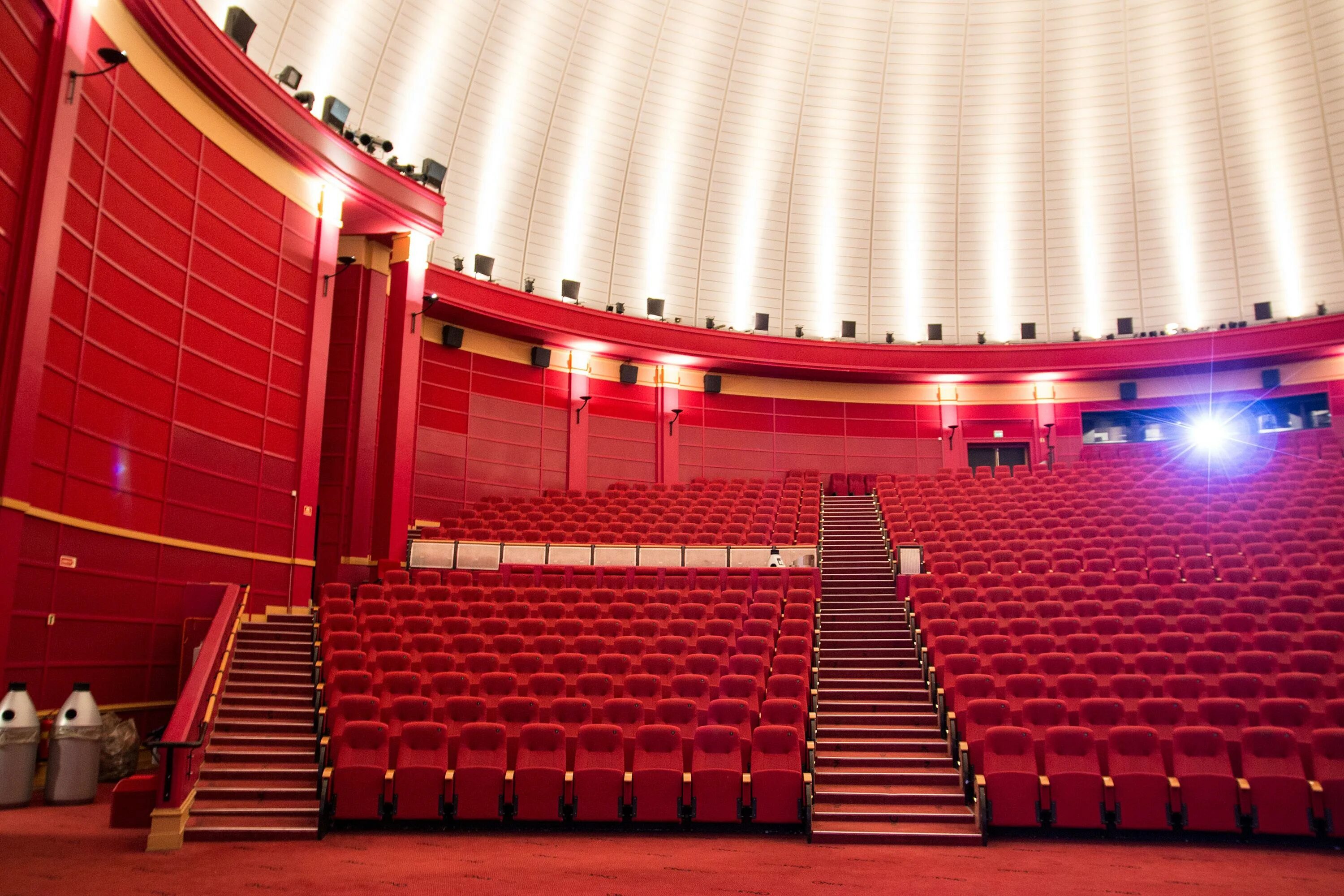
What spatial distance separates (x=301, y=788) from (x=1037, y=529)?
9.98 meters

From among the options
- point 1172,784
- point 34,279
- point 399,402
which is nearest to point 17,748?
point 34,279

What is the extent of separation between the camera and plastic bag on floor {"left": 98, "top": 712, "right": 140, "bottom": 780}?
8.15 meters

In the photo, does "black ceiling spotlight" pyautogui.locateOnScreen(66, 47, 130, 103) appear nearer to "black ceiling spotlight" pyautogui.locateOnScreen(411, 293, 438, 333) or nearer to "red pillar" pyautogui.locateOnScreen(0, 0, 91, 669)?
"red pillar" pyautogui.locateOnScreen(0, 0, 91, 669)

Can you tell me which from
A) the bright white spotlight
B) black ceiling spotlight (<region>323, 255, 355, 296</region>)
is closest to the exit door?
the bright white spotlight

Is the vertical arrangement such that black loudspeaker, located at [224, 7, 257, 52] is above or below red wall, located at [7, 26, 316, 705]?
above

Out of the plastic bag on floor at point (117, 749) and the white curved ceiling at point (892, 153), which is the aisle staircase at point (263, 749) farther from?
the white curved ceiling at point (892, 153)

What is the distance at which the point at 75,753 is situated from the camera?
7398mm

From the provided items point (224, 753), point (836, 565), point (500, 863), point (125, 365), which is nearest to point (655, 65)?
point (836, 565)

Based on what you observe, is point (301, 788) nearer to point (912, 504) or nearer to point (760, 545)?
point (760, 545)

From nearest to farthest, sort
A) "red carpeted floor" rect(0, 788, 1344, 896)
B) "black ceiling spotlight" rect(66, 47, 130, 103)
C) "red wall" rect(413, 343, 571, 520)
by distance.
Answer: "red carpeted floor" rect(0, 788, 1344, 896), "black ceiling spotlight" rect(66, 47, 130, 103), "red wall" rect(413, 343, 571, 520)

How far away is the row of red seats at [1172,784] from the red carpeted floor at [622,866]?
0.55ft

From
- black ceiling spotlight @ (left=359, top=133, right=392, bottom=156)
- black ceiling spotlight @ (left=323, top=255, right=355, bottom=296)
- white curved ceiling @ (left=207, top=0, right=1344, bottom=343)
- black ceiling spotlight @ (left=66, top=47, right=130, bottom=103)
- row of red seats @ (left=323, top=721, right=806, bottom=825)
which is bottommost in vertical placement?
row of red seats @ (left=323, top=721, right=806, bottom=825)

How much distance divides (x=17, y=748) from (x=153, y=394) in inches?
153

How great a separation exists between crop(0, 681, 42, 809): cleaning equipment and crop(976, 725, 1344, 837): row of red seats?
6.88 m
